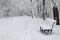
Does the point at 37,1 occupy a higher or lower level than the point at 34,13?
higher

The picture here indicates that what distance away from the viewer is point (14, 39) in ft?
44.6

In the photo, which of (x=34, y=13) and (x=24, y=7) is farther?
(x=24, y=7)

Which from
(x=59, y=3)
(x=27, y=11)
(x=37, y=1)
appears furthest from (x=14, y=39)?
(x=27, y=11)

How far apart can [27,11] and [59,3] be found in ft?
78.7

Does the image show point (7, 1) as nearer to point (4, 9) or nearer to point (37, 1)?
point (4, 9)

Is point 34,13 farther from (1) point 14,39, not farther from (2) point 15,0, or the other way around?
(1) point 14,39

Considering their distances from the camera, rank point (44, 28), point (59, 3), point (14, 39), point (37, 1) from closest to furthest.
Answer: point (14, 39) → point (44, 28) → point (59, 3) → point (37, 1)

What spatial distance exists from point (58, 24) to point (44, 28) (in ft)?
20.0

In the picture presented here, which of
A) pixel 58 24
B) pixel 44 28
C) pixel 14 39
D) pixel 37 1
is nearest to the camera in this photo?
pixel 14 39

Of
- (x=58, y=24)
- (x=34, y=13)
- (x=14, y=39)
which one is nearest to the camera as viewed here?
(x=14, y=39)

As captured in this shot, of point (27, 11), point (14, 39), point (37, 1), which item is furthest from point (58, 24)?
point (27, 11)

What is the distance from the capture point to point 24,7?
155ft

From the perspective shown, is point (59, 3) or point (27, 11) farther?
point (27, 11)

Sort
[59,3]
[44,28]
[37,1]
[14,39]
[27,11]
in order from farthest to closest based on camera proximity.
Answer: [27,11] → [37,1] → [59,3] → [44,28] → [14,39]
